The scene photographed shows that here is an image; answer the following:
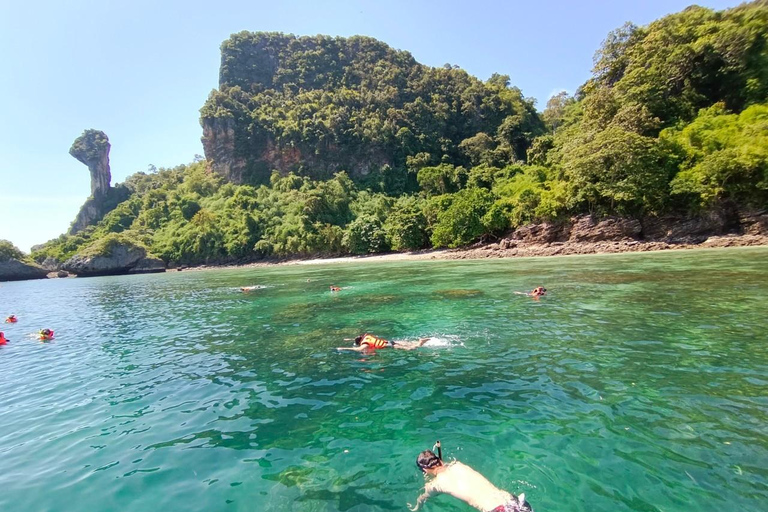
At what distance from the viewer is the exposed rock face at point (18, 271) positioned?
86312 mm

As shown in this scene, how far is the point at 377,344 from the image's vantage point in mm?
12039

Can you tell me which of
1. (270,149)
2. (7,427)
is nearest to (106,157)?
(270,149)

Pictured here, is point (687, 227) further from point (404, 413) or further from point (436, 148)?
point (436, 148)

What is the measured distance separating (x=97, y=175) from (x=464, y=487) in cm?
17083

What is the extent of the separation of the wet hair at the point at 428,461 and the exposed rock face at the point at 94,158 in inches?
6522

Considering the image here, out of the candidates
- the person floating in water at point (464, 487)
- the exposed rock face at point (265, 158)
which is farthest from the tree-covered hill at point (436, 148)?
the person floating in water at point (464, 487)

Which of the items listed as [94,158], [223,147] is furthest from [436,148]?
[94,158]

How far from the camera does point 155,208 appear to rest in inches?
4500

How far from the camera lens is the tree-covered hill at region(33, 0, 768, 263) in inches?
1763

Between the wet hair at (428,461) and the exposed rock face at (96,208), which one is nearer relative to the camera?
the wet hair at (428,461)

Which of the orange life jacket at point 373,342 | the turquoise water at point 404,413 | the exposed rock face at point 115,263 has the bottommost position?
the turquoise water at point 404,413

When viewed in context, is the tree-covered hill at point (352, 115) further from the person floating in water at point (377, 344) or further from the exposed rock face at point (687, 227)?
the person floating in water at point (377, 344)

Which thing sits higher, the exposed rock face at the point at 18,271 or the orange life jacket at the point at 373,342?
the exposed rock face at the point at 18,271

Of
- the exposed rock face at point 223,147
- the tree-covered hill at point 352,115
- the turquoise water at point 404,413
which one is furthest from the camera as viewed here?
the exposed rock face at point 223,147
